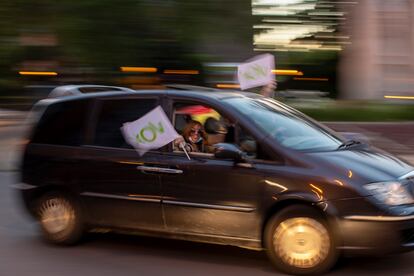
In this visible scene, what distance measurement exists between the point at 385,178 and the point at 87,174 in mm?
2931

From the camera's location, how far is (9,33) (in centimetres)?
1603

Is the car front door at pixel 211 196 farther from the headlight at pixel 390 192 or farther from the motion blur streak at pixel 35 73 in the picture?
the motion blur streak at pixel 35 73

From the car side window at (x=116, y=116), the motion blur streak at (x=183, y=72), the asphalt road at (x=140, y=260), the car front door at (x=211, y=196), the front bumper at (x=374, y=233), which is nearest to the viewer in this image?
the front bumper at (x=374, y=233)

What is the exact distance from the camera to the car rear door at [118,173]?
247 inches

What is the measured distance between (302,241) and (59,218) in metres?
2.71

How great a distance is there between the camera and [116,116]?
21.9 feet

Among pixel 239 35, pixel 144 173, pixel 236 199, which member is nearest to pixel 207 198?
pixel 236 199

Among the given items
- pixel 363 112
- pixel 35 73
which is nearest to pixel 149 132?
pixel 363 112

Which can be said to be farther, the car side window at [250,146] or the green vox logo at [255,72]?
the green vox logo at [255,72]

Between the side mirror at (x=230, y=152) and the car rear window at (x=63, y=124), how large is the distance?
1676 mm

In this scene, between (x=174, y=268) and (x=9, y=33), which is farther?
(x=9, y=33)

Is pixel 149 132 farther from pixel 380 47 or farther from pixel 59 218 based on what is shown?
pixel 380 47

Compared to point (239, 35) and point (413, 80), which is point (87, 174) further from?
point (413, 80)

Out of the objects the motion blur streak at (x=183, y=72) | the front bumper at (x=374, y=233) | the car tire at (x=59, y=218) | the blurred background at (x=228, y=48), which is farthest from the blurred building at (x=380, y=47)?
the front bumper at (x=374, y=233)
